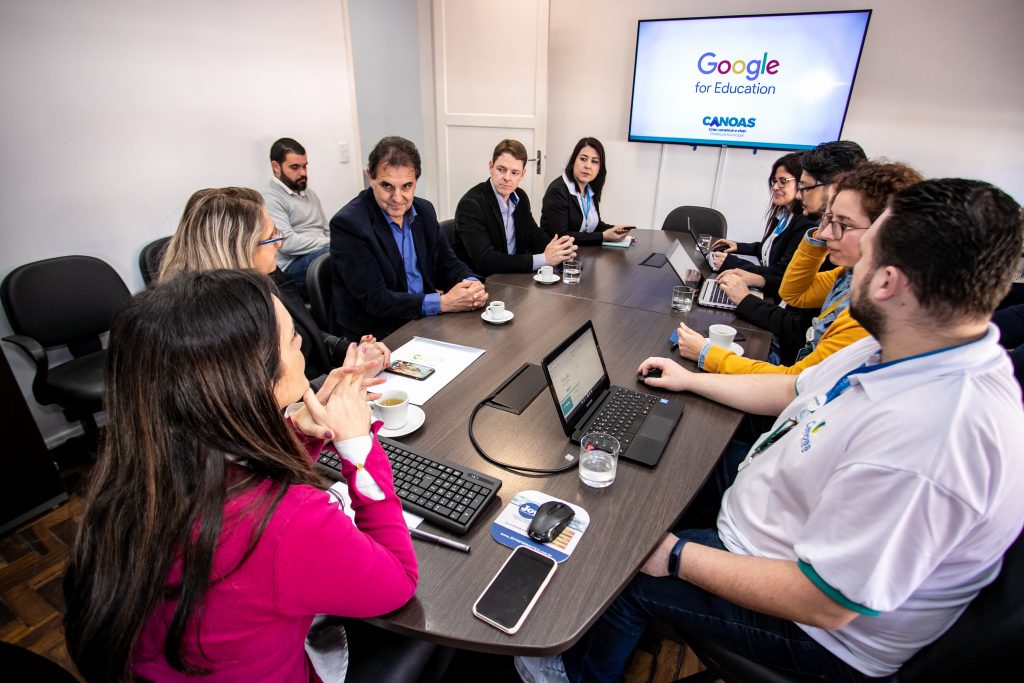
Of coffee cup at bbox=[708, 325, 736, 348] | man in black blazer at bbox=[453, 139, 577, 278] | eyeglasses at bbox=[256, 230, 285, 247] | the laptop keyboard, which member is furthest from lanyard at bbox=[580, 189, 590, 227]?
eyeglasses at bbox=[256, 230, 285, 247]

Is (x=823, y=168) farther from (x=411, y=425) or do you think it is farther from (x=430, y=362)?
(x=411, y=425)

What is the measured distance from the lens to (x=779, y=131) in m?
4.13

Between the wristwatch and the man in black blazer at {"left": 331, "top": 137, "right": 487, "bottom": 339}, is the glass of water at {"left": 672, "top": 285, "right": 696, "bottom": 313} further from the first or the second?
the wristwatch

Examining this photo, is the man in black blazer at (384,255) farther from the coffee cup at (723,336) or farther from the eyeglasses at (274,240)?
the coffee cup at (723,336)

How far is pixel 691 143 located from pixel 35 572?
4.93 meters

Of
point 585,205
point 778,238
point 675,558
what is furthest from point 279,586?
point 585,205

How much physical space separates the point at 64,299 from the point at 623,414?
2.67m

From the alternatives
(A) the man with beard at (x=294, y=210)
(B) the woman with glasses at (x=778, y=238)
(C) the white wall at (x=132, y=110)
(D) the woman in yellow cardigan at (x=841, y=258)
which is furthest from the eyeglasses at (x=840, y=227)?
(C) the white wall at (x=132, y=110)

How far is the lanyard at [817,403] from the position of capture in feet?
3.15

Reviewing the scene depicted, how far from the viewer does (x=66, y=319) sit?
2.45 meters

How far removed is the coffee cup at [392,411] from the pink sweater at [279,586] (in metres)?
0.43

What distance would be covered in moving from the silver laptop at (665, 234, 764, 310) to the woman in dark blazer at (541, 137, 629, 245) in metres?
0.58

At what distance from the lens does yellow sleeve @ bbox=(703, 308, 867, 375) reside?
1416 mm

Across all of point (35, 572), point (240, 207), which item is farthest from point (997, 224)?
point (35, 572)
